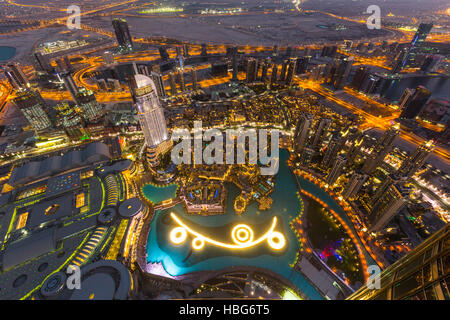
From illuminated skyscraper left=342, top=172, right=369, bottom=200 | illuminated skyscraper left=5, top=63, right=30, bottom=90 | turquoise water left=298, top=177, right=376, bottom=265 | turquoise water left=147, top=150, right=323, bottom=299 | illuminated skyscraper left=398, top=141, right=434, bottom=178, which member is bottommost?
turquoise water left=147, top=150, right=323, bottom=299

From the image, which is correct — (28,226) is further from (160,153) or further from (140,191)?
(160,153)

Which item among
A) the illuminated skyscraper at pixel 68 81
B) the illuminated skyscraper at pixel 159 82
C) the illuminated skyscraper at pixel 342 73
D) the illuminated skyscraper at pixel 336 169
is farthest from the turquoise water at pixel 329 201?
the illuminated skyscraper at pixel 68 81

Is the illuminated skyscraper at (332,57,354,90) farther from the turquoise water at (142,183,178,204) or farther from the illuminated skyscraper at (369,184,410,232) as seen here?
the turquoise water at (142,183,178,204)

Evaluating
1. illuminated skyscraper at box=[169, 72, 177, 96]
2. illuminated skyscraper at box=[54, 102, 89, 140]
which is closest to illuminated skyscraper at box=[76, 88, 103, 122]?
illuminated skyscraper at box=[54, 102, 89, 140]

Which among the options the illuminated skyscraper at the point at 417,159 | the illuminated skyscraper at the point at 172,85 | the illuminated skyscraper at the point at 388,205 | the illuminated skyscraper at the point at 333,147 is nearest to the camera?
the illuminated skyscraper at the point at 388,205

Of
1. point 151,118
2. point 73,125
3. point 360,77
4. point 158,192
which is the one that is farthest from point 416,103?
point 73,125

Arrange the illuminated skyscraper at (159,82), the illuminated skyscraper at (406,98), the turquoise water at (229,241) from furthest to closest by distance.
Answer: the illuminated skyscraper at (159,82) < the illuminated skyscraper at (406,98) < the turquoise water at (229,241)

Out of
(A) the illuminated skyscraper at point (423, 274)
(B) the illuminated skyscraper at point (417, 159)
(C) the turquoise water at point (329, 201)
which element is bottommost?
(C) the turquoise water at point (329, 201)

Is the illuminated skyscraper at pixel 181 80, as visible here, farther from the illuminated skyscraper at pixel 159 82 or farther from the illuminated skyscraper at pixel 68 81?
the illuminated skyscraper at pixel 68 81
